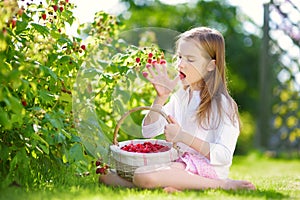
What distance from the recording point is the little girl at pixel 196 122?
96.8 inches

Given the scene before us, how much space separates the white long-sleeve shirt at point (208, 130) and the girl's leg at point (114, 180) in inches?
10.3

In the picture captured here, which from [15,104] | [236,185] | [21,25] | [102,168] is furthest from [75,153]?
[236,185]

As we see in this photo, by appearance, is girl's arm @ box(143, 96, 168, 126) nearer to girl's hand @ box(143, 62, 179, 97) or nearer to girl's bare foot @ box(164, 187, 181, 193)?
girl's hand @ box(143, 62, 179, 97)

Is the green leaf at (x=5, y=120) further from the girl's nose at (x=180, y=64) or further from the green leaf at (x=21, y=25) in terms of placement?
the girl's nose at (x=180, y=64)

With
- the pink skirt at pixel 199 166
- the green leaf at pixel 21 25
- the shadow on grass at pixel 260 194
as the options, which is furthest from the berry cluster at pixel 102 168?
the green leaf at pixel 21 25

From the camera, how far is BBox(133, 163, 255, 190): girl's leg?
2451mm

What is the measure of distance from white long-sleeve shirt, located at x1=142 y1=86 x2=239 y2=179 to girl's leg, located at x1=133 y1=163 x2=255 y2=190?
90 mm

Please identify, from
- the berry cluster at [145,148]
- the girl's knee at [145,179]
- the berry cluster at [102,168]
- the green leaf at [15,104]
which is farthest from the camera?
the berry cluster at [102,168]

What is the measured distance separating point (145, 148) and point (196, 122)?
0.26m

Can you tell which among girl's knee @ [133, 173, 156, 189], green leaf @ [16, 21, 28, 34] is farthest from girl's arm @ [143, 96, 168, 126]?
green leaf @ [16, 21, 28, 34]

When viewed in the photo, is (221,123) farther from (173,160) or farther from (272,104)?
(272,104)

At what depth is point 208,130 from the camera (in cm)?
255

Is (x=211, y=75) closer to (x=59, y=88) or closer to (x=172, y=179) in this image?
(x=172, y=179)

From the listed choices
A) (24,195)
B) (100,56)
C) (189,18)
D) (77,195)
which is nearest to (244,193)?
(77,195)
